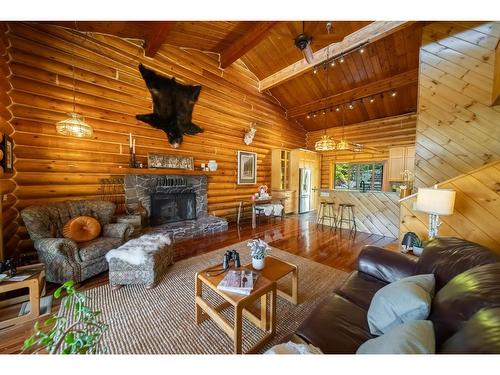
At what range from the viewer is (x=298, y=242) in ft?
13.1

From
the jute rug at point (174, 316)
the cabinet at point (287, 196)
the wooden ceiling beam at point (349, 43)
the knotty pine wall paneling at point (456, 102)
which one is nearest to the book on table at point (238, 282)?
the jute rug at point (174, 316)

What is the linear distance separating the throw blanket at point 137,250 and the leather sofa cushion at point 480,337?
98.9 inches

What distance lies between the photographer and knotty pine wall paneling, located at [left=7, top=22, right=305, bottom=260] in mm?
2898

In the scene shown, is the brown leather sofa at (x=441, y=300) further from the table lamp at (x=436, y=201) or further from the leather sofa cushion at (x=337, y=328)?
the table lamp at (x=436, y=201)

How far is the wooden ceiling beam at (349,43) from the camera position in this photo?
3686mm

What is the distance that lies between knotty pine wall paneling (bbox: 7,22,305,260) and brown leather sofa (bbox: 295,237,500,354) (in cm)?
402

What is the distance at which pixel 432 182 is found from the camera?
349 centimetres

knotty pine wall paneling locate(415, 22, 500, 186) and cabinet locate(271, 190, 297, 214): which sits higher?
knotty pine wall paneling locate(415, 22, 500, 186)

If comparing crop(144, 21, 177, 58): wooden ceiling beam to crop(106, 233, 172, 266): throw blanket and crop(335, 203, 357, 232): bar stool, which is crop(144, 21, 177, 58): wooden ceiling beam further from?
crop(335, 203, 357, 232): bar stool

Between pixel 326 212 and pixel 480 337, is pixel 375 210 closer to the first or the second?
pixel 326 212

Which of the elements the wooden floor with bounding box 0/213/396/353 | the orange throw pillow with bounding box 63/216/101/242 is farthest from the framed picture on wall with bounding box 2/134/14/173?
the wooden floor with bounding box 0/213/396/353
